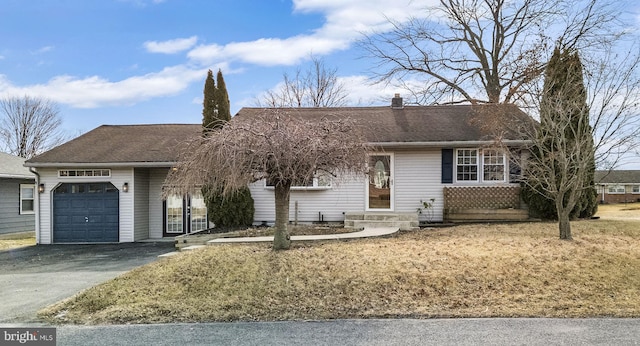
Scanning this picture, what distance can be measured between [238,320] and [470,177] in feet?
34.7

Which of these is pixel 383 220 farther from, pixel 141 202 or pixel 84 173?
pixel 84 173

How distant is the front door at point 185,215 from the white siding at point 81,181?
138 centimetres

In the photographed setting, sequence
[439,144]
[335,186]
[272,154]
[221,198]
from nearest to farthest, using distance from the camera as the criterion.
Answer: [272,154] → [335,186] → [221,198] → [439,144]

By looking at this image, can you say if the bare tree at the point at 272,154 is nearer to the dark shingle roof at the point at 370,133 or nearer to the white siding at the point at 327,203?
the dark shingle roof at the point at 370,133

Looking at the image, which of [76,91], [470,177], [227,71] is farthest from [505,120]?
[76,91]

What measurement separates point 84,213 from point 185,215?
3.36m

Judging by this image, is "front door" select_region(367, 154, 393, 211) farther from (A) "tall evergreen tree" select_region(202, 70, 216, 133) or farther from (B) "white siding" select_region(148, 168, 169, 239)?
(B) "white siding" select_region(148, 168, 169, 239)

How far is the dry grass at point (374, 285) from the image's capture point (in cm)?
569

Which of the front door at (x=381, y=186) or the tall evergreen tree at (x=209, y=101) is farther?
the front door at (x=381, y=186)

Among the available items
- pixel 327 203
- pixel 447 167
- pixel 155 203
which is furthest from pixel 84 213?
pixel 447 167

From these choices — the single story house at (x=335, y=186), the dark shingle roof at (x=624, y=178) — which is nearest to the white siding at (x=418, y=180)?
the single story house at (x=335, y=186)

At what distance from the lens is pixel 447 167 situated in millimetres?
13953

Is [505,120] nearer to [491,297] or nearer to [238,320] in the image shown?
[491,297]

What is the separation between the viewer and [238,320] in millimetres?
5445
